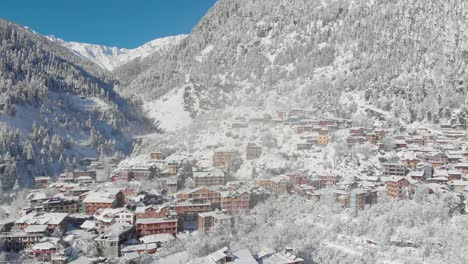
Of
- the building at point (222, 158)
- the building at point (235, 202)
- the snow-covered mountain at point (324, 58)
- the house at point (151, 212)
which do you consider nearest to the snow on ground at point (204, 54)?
the snow-covered mountain at point (324, 58)

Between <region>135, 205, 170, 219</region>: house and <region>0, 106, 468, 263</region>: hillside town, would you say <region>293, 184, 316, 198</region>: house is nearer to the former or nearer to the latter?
<region>0, 106, 468, 263</region>: hillside town

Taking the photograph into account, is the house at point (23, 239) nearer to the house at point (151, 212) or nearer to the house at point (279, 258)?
the house at point (151, 212)

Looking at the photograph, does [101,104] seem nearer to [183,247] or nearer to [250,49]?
[250,49]

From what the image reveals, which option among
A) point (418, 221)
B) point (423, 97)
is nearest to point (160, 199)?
point (418, 221)

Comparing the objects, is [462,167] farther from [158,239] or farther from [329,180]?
[158,239]

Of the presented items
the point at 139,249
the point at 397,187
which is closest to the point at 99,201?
the point at 139,249
